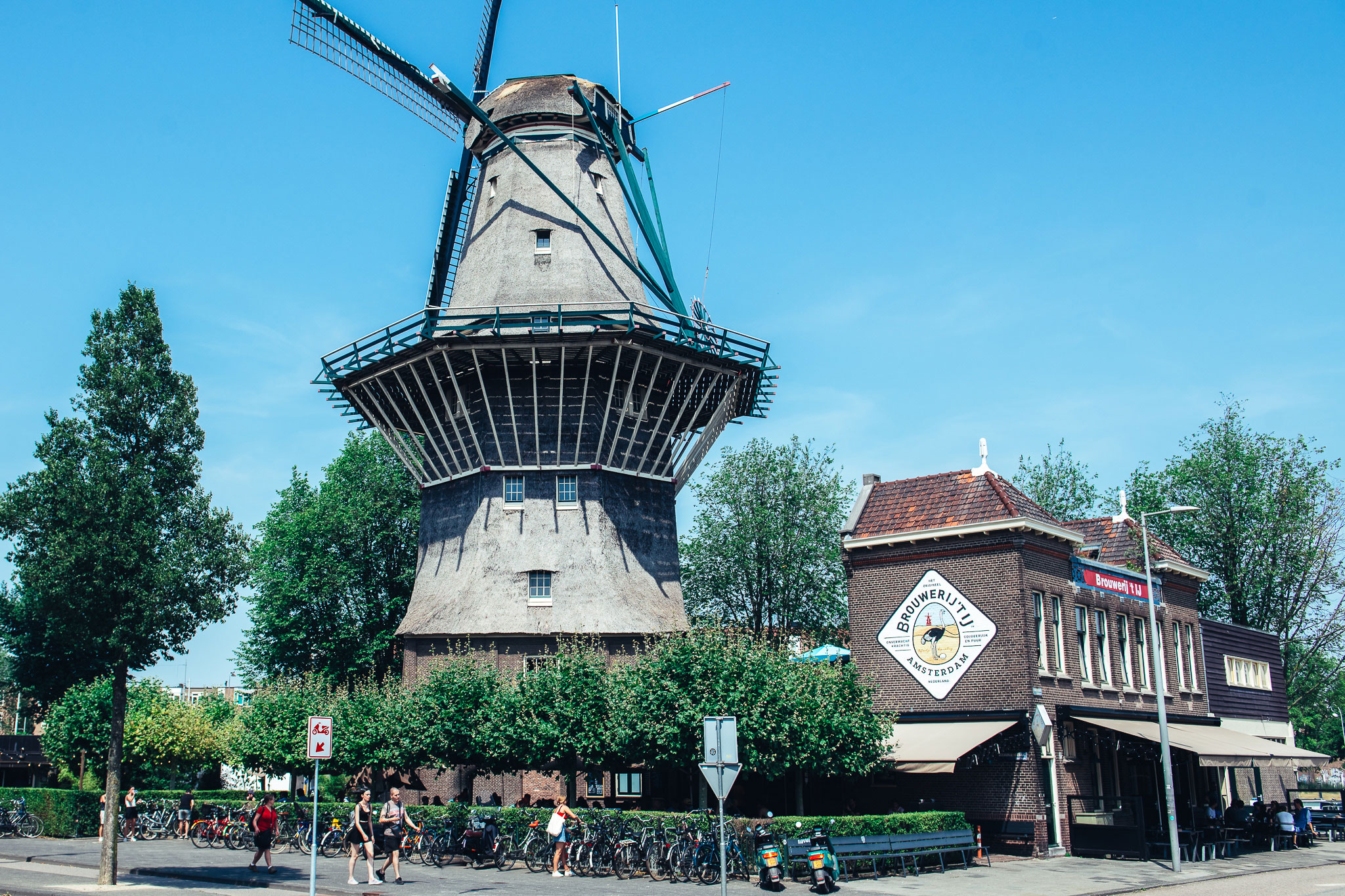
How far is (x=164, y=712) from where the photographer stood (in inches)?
1812

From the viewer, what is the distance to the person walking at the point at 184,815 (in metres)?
34.0

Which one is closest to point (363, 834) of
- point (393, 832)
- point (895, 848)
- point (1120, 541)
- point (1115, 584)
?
point (393, 832)

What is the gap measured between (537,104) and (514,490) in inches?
562

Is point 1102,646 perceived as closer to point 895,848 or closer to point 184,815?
point 895,848

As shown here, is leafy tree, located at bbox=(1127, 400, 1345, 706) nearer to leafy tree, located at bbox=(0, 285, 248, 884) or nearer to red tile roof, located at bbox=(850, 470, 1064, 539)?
red tile roof, located at bbox=(850, 470, 1064, 539)

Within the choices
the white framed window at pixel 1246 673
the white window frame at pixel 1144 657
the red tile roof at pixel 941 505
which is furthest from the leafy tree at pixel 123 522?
the white framed window at pixel 1246 673

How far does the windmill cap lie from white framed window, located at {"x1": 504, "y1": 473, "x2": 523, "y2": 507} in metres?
13.0

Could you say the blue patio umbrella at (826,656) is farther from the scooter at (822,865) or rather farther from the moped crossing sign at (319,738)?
the moped crossing sign at (319,738)

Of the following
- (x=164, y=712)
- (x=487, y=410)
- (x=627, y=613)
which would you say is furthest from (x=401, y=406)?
(x=164, y=712)

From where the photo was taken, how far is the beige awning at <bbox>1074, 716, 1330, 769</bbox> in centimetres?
2820

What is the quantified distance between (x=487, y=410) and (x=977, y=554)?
51.0ft

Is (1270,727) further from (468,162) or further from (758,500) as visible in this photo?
(468,162)

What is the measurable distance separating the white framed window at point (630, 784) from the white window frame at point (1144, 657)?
15701 millimetres

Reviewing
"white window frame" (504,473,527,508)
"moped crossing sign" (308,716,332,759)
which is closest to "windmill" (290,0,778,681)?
"white window frame" (504,473,527,508)
